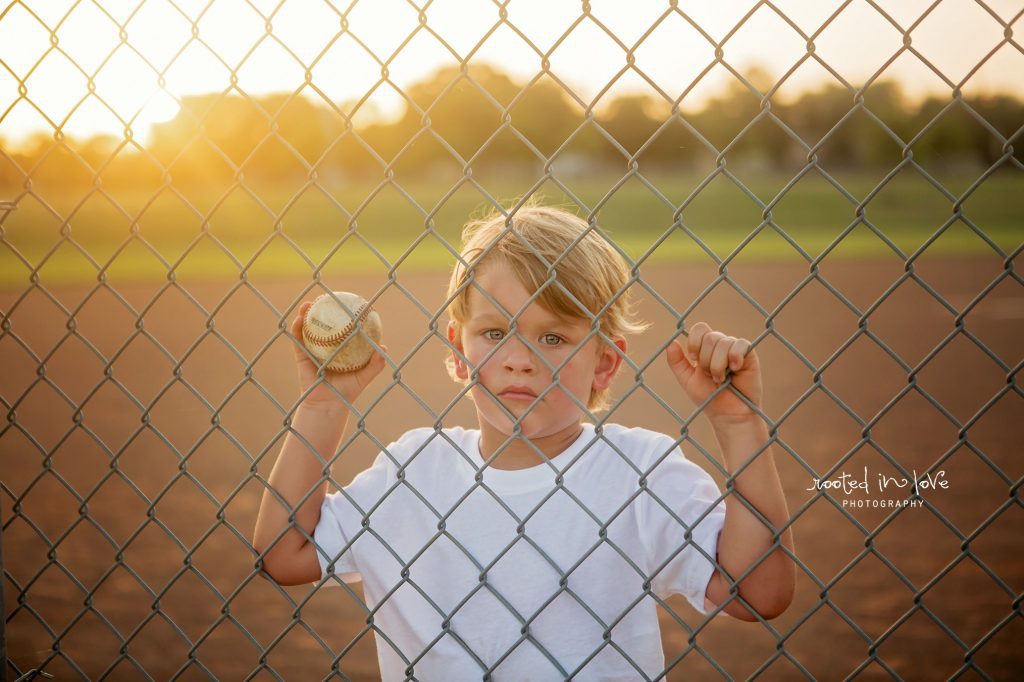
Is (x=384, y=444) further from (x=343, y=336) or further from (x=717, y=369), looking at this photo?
(x=717, y=369)

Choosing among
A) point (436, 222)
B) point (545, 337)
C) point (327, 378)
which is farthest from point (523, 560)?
point (436, 222)

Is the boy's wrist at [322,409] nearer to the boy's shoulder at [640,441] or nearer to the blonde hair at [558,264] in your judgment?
the blonde hair at [558,264]

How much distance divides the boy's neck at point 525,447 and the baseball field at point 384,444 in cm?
24

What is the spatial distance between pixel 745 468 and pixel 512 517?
531 mm

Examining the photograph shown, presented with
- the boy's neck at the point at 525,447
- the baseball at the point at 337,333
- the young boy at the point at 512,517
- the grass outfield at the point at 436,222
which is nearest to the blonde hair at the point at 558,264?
the young boy at the point at 512,517

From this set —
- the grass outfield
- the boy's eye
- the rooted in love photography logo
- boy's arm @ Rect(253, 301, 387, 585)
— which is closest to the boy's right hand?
boy's arm @ Rect(253, 301, 387, 585)

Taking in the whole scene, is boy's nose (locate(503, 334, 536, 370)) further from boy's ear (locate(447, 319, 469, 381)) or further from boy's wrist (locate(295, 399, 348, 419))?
boy's wrist (locate(295, 399, 348, 419))

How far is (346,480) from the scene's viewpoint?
19.0 feet

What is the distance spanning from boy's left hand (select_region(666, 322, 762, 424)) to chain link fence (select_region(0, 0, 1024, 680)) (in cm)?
6

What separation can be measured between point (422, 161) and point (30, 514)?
118 ft

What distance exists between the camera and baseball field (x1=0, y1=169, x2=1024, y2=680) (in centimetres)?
192

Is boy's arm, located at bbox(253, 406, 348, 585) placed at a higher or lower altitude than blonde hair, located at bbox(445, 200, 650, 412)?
lower

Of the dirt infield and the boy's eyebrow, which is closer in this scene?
the boy's eyebrow

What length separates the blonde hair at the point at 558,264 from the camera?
184cm
